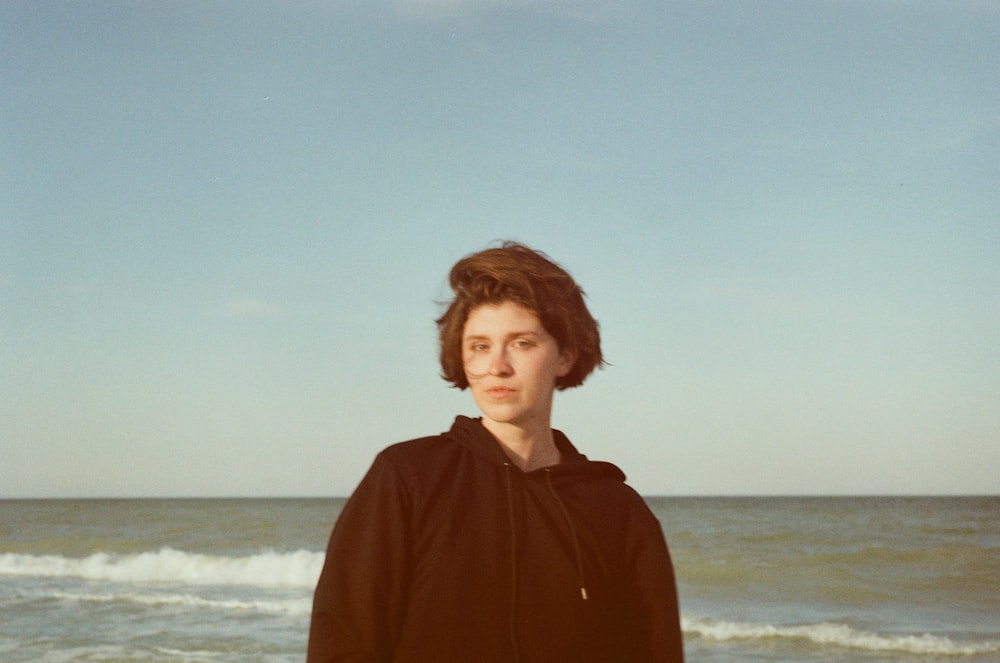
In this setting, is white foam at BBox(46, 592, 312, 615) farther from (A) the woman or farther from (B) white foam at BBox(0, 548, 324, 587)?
(A) the woman

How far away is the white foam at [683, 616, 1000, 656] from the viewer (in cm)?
1024

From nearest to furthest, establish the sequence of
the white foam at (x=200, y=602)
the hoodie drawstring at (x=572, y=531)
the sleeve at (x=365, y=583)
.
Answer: the sleeve at (x=365, y=583), the hoodie drawstring at (x=572, y=531), the white foam at (x=200, y=602)

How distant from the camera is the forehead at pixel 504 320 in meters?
2.27

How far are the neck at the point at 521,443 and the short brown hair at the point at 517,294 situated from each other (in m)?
0.16

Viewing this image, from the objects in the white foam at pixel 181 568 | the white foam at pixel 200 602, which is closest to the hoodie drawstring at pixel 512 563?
the white foam at pixel 200 602

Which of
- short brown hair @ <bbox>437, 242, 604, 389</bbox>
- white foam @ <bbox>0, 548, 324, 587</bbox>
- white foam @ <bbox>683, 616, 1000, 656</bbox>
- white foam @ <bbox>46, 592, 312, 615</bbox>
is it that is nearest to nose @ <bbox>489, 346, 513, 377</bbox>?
short brown hair @ <bbox>437, 242, 604, 389</bbox>

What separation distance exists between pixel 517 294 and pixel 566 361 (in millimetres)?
213

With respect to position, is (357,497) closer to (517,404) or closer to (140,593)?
(517,404)

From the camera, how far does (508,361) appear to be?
7.43 feet

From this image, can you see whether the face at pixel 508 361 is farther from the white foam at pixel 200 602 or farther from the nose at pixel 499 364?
the white foam at pixel 200 602

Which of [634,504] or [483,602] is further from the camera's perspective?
[634,504]

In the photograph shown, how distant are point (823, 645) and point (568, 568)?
8.88m

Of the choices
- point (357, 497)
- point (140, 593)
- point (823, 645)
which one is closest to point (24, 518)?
point (140, 593)

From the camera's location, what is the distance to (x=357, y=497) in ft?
7.09
